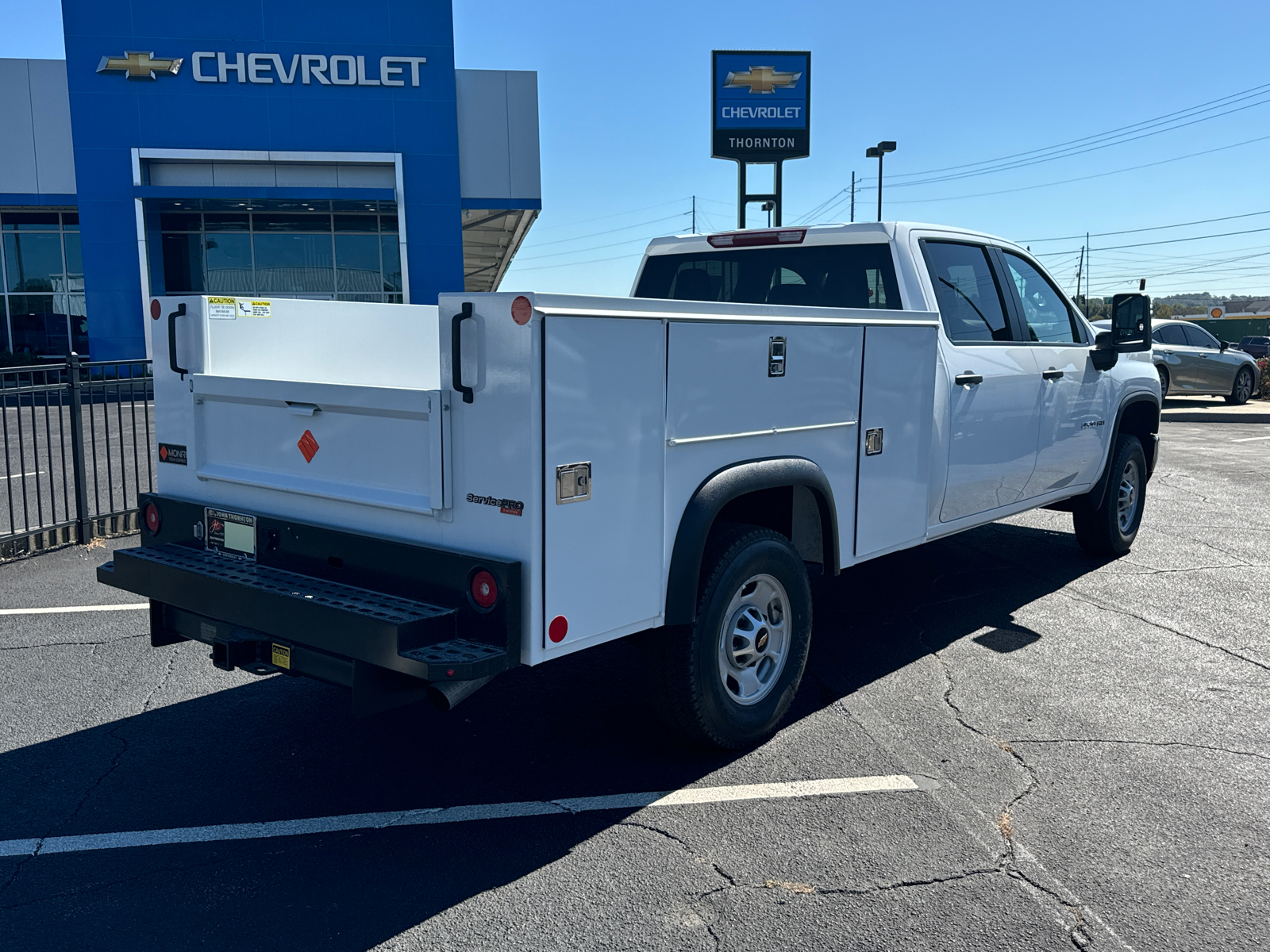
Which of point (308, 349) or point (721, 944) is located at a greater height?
point (308, 349)

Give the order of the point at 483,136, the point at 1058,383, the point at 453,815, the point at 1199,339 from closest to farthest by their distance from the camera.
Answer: the point at 453,815
the point at 1058,383
the point at 1199,339
the point at 483,136

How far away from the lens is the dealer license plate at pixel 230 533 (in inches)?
162

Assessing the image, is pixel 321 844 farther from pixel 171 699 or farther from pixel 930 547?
pixel 930 547

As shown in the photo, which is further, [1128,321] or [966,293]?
[1128,321]

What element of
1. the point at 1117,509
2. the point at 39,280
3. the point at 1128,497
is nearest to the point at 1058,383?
the point at 1117,509

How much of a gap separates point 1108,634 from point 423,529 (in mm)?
4320

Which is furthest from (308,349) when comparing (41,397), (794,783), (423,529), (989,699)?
(41,397)

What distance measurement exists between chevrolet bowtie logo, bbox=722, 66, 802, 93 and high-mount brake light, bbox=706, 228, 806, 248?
44.8ft

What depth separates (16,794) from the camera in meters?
3.88

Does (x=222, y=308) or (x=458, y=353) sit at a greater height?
(x=222, y=308)

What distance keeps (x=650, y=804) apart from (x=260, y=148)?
26.9 m

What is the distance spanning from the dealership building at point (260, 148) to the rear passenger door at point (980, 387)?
23636 mm

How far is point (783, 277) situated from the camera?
598 cm

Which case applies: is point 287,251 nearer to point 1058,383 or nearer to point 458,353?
point 1058,383
